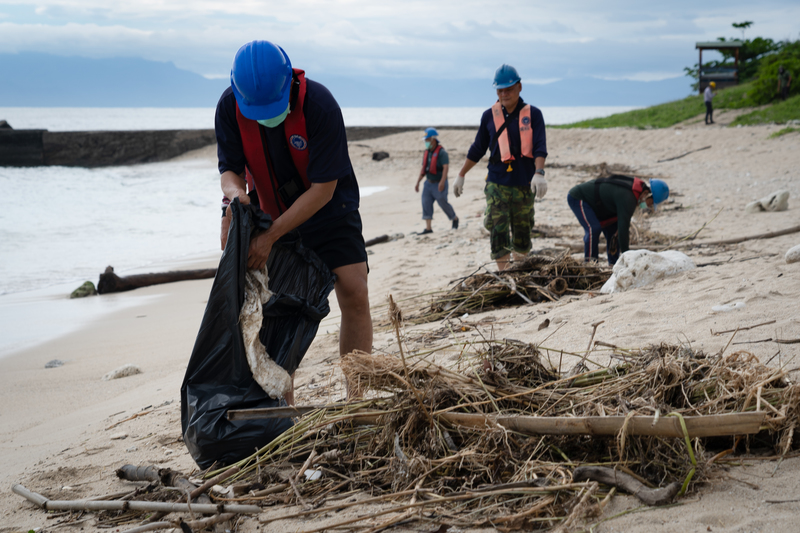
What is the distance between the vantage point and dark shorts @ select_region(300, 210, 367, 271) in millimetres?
2643

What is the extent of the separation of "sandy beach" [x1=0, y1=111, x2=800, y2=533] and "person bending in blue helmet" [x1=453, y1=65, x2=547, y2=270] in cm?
75

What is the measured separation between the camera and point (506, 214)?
5.03 metres

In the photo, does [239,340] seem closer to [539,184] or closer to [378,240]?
[539,184]

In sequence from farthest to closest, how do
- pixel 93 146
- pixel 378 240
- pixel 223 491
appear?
pixel 93 146 < pixel 378 240 < pixel 223 491

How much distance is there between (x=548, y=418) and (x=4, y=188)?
22.3 m

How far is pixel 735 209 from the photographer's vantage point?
789cm

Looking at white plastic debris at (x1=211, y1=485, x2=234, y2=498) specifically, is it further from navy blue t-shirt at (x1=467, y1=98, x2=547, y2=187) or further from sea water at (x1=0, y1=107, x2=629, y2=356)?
sea water at (x1=0, y1=107, x2=629, y2=356)

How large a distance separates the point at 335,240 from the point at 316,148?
44cm

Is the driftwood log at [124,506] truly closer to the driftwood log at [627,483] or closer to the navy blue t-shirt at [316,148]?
the driftwood log at [627,483]

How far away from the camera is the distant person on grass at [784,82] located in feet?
64.1

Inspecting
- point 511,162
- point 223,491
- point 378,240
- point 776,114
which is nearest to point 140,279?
point 378,240

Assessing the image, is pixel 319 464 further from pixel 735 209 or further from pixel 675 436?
pixel 735 209

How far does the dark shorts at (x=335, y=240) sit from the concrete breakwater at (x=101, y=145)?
25.8m

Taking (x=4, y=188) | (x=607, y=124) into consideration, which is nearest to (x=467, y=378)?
(x=4, y=188)
